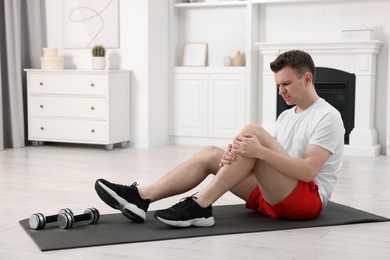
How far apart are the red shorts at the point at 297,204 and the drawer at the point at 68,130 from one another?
308 centimetres

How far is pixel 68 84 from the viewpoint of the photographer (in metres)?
6.10

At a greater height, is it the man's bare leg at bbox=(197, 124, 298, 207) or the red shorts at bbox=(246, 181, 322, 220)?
the man's bare leg at bbox=(197, 124, 298, 207)

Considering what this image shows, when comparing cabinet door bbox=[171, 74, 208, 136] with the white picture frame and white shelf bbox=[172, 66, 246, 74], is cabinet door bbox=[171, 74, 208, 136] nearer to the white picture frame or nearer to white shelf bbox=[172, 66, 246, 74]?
white shelf bbox=[172, 66, 246, 74]

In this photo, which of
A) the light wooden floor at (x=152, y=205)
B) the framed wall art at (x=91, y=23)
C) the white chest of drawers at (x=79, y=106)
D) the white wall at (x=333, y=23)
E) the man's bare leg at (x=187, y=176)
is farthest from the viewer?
the framed wall art at (x=91, y=23)

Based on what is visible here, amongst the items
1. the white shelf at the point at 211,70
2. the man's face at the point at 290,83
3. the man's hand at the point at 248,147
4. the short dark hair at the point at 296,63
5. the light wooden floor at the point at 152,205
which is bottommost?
the light wooden floor at the point at 152,205

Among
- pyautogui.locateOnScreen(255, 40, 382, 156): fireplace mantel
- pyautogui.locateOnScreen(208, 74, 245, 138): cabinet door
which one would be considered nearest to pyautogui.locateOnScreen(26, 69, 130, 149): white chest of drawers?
pyautogui.locateOnScreen(208, 74, 245, 138): cabinet door

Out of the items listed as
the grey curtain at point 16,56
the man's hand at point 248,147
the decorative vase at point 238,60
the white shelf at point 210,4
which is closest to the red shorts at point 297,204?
the man's hand at point 248,147

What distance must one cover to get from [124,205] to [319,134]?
0.90m

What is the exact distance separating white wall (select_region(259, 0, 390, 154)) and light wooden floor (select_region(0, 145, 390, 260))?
0.64 meters

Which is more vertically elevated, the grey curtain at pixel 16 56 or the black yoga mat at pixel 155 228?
the grey curtain at pixel 16 56

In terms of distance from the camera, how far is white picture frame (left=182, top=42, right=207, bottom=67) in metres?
6.53

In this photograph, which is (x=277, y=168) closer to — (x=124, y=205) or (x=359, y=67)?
(x=124, y=205)

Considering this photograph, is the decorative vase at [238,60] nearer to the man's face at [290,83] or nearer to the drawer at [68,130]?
the drawer at [68,130]

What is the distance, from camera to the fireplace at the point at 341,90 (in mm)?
5926
